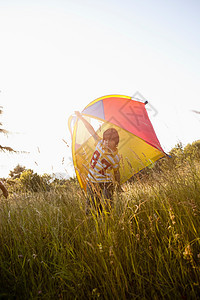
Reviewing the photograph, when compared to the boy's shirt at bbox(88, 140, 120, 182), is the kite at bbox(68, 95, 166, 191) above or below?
above

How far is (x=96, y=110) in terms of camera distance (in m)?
4.94

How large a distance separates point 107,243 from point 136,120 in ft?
11.6

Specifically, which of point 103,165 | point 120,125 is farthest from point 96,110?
point 103,165

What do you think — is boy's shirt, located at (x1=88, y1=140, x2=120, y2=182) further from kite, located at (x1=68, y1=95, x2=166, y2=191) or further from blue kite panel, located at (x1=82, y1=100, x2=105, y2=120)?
blue kite panel, located at (x1=82, y1=100, x2=105, y2=120)

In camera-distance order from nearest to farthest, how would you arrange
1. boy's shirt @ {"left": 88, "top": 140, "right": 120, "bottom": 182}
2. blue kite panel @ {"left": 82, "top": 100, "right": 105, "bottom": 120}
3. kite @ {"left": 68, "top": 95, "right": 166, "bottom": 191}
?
boy's shirt @ {"left": 88, "top": 140, "right": 120, "bottom": 182}, kite @ {"left": 68, "top": 95, "right": 166, "bottom": 191}, blue kite panel @ {"left": 82, "top": 100, "right": 105, "bottom": 120}

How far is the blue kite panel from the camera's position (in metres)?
4.80

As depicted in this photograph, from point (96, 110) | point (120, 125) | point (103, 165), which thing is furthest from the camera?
point (96, 110)

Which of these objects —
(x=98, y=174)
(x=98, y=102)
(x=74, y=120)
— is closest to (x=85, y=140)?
(x=74, y=120)

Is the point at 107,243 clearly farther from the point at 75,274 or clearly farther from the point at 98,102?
the point at 98,102

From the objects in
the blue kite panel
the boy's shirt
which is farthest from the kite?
the boy's shirt

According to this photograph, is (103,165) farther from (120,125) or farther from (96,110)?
(96,110)

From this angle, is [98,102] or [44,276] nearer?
[44,276]

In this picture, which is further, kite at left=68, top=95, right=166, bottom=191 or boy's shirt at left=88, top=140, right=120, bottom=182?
kite at left=68, top=95, right=166, bottom=191

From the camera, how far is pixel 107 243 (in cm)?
137
